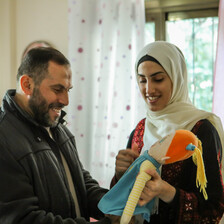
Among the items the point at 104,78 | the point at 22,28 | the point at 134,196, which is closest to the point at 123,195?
the point at 134,196

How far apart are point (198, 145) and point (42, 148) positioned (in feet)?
2.14

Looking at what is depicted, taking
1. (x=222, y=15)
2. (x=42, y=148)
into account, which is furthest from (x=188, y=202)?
(x=222, y=15)

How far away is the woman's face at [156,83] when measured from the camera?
4.62 feet

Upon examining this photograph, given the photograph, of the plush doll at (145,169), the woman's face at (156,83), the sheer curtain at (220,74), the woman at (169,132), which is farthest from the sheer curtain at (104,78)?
the plush doll at (145,169)

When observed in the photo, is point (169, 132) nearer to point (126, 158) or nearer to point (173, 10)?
point (126, 158)

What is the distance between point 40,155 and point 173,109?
2.21 ft

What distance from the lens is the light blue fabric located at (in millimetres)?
1124

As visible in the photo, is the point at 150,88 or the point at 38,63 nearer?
the point at 38,63

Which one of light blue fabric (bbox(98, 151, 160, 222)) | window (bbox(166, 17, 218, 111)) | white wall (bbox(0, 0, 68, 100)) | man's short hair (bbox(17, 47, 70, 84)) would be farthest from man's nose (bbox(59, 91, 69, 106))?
white wall (bbox(0, 0, 68, 100))

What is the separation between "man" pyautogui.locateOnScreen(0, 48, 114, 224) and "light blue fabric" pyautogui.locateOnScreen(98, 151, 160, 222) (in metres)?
0.17

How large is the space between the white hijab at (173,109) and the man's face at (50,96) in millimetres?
431

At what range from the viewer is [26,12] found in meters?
3.17

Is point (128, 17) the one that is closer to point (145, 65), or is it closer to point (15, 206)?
point (145, 65)

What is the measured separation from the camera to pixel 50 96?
4.32ft
